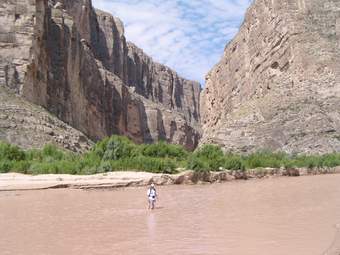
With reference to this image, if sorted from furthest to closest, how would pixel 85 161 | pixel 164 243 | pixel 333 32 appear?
pixel 333 32, pixel 85 161, pixel 164 243

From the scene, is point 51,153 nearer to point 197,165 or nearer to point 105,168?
point 105,168

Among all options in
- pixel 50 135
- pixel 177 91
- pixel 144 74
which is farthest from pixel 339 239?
pixel 177 91

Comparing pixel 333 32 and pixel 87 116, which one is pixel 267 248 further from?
pixel 87 116

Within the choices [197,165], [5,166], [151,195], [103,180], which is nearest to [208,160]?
[197,165]

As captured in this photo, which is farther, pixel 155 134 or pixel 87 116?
pixel 155 134

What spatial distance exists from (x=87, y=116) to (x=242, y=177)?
35.7m

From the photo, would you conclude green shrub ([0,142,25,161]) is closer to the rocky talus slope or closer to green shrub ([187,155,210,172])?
the rocky talus slope

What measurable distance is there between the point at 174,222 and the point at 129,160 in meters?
18.3

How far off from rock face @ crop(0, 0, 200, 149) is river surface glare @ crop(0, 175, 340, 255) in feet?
84.3

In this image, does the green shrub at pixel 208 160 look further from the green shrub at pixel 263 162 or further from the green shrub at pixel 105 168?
the green shrub at pixel 105 168

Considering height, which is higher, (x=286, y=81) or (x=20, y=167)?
(x=286, y=81)

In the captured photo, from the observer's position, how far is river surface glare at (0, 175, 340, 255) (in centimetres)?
1173

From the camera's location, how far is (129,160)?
3416 centimetres

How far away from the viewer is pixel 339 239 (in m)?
11.3
